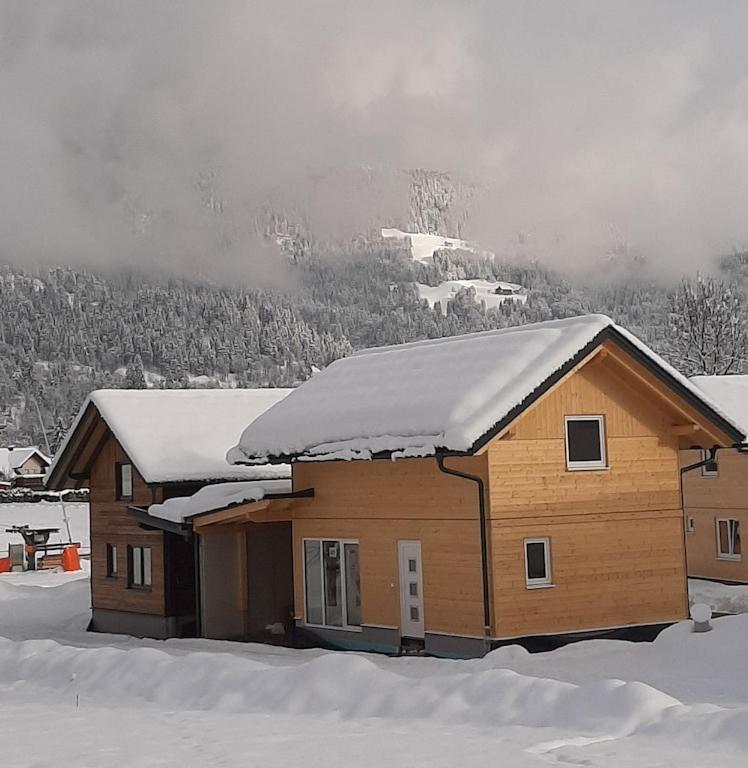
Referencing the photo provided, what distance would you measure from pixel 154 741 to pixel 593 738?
451cm

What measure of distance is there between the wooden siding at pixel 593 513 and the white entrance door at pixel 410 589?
2.02m

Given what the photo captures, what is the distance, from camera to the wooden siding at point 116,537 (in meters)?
29.2

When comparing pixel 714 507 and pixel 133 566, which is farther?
pixel 714 507

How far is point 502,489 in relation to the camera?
70.2 feet

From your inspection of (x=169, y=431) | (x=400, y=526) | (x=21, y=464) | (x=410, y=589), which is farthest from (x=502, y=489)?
(x=21, y=464)

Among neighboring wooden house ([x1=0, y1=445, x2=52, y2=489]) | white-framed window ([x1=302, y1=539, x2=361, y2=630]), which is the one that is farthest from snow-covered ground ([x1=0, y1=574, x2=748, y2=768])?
neighboring wooden house ([x1=0, y1=445, x2=52, y2=489])

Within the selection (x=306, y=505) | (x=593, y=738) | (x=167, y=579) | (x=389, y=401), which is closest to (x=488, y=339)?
(x=389, y=401)

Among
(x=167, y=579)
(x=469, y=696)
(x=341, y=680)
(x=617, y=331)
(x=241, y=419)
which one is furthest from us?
(x=241, y=419)

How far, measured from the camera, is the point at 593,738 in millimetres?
12023

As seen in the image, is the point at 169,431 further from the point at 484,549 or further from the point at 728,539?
the point at 728,539

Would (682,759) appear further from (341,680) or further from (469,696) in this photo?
(341,680)

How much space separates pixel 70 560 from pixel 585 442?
31.7 metres

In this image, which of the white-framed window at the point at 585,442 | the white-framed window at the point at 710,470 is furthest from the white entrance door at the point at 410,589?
the white-framed window at the point at 710,470

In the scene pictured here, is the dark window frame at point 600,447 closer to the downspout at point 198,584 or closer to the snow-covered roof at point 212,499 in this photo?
the snow-covered roof at point 212,499
